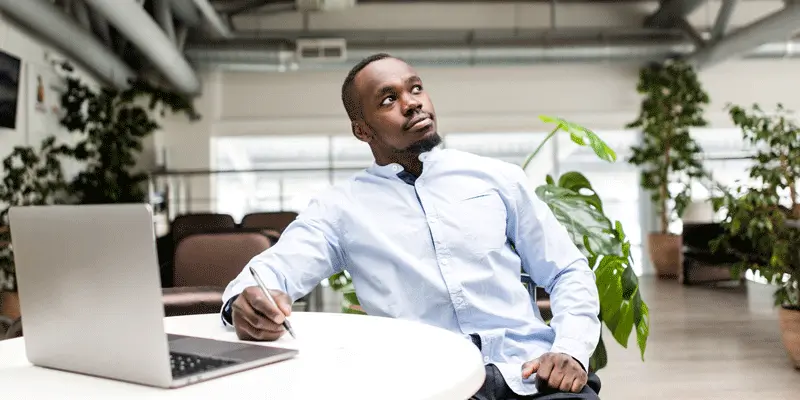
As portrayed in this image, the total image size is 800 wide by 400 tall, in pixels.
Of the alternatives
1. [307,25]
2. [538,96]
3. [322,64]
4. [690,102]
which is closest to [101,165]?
[322,64]

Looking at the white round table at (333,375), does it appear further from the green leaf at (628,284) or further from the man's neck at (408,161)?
the green leaf at (628,284)

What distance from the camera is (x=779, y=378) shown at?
3.65 meters

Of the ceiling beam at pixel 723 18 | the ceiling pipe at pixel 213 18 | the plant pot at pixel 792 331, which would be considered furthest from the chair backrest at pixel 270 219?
the ceiling beam at pixel 723 18

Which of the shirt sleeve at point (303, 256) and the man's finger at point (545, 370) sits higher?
the shirt sleeve at point (303, 256)

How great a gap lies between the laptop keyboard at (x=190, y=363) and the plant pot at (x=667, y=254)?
8.10 m

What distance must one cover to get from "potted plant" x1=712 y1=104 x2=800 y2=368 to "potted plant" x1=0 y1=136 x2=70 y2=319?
465cm

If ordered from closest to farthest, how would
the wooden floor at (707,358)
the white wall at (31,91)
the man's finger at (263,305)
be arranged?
the man's finger at (263,305) → the wooden floor at (707,358) → the white wall at (31,91)

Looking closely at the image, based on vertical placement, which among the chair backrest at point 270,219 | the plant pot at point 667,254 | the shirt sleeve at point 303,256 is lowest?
the plant pot at point 667,254

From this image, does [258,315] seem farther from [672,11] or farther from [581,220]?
[672,11]

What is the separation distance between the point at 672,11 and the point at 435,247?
8323 millimetres

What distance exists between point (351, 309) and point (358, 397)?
64.7 inches

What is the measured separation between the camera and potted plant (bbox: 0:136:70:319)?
16.7 feet

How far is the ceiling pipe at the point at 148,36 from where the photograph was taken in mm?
5234

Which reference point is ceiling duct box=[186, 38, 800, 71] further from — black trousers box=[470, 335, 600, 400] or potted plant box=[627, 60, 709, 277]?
black trousers box=[470, 335, 600, 400]
